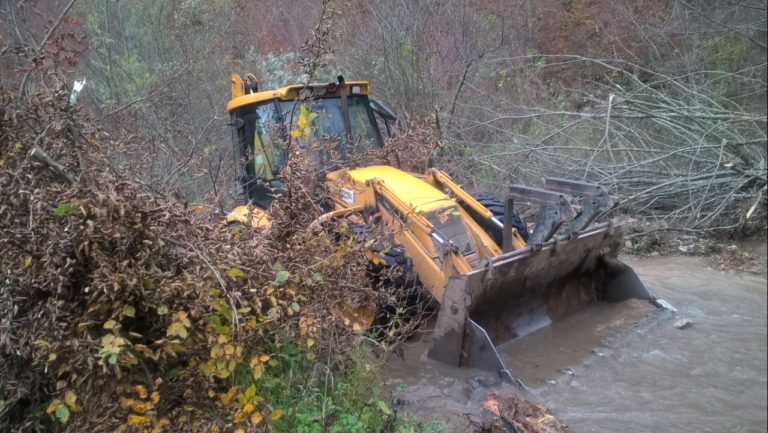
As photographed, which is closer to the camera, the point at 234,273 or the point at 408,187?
the point at 234,273

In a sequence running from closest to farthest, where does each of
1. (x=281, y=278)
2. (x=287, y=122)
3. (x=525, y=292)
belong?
(x=281, y=278) < (x=525, y=292) < (x=287, y=122)

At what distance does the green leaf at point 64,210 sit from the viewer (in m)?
2.97

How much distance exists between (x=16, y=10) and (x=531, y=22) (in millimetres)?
7340

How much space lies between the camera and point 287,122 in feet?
19.1

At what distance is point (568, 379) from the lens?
491 centimetres

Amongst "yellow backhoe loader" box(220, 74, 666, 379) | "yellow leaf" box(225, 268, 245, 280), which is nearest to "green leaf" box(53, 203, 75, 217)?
"yellow leaf" box(225, 268, 245, 280)

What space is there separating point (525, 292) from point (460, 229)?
0.78 m

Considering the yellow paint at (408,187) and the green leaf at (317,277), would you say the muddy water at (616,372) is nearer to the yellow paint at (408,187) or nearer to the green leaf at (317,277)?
the yellow paint at (408,187)

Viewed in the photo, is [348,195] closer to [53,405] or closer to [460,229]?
[460,229]

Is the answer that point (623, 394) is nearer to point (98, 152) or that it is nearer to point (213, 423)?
point (213, 423)

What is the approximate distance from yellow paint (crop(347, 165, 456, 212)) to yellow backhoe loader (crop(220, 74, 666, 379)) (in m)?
0.01

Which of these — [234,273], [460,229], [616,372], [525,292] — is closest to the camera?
[234,273]

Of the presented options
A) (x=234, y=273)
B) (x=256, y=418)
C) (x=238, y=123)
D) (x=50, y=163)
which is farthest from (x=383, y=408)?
(x=238, y=123)

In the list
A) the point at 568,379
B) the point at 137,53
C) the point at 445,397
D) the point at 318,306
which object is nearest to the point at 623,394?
the point at 568,379
